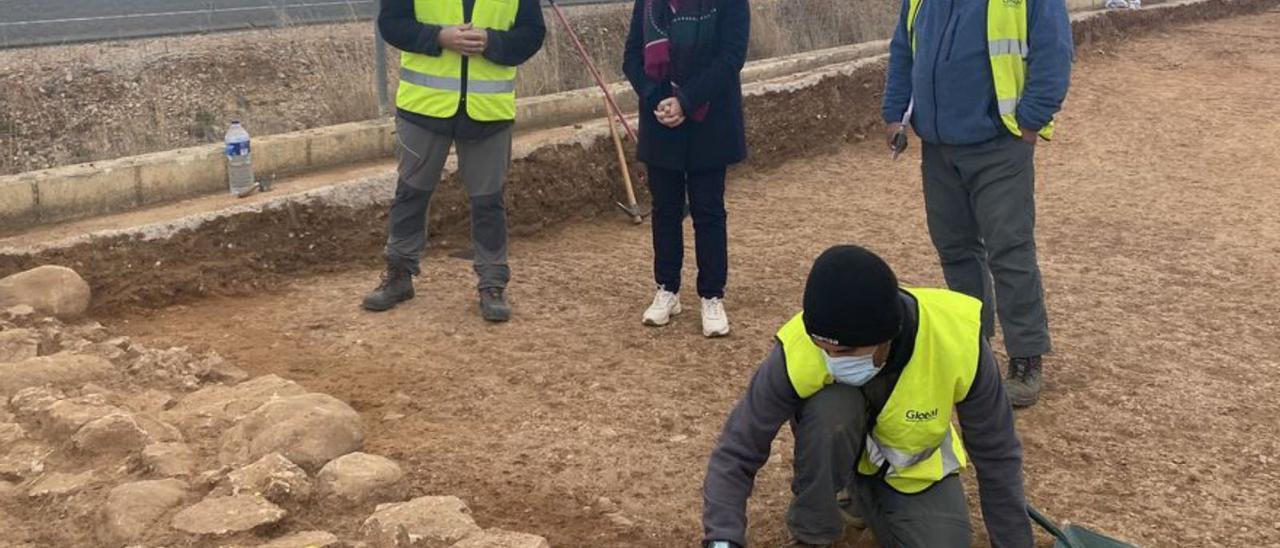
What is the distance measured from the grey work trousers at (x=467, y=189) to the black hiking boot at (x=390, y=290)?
57 mm

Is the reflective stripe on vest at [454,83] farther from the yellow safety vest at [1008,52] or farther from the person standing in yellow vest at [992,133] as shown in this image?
the yellow safety vest at [1008,52]

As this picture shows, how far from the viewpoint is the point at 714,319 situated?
5512 mm

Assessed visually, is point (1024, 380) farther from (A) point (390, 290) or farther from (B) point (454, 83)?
(A) point (390, 290)

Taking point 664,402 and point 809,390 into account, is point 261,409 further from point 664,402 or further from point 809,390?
point 809,390

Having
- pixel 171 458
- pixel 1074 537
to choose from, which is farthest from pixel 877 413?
pixel 171 458

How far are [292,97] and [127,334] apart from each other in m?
7.35

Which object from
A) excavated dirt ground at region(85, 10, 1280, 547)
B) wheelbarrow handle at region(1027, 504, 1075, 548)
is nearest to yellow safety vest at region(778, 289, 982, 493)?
wheelbarrow handle at region(1027, 504, 1075, 548)

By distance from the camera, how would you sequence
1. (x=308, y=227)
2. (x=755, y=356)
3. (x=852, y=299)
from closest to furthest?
(x=852, y=299), (x=755, y=356), (x=308, y=227)

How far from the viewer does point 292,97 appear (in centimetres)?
1251

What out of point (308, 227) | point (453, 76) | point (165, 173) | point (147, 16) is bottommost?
point (147, 16)

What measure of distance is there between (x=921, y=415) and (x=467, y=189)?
9.45ft

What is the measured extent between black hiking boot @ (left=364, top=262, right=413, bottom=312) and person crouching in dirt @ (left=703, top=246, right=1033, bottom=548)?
111 inches

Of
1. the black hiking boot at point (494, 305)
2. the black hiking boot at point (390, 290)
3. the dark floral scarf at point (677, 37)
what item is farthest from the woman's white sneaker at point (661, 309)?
the black hiking boot at point (390, 290)

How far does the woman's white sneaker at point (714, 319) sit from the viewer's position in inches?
217
